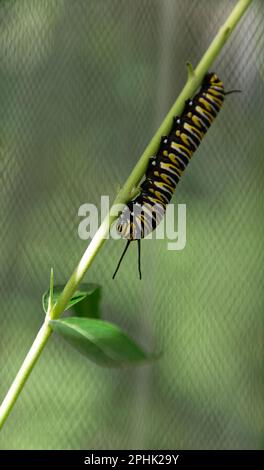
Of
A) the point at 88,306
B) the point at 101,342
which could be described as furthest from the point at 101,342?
the point at 88,306

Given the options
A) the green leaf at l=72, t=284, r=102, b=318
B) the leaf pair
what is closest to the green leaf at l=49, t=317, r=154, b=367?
the leaf pair

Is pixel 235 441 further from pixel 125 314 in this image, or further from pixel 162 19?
pixel 162 19

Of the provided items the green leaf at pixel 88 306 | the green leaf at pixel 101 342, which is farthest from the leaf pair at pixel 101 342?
Result: the green leaf at pixel 88 306

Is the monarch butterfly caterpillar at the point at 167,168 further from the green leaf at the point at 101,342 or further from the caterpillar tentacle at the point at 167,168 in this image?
the green leaf at the point at 101,342

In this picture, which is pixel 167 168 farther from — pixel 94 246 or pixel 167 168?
pixel 94 246

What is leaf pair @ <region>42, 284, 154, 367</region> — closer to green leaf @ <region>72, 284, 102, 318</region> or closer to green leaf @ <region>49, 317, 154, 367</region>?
green leaf @ <region>49, 317, 154, 367</region>

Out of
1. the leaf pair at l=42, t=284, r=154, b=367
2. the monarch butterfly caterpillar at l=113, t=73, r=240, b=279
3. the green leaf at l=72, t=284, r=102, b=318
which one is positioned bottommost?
the green leaf at l=72, t=284, r=102, b=318
